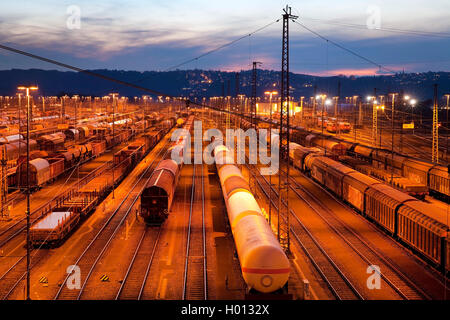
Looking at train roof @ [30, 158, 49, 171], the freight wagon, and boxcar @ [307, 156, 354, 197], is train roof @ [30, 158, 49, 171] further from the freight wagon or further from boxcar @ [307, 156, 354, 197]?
the freight wagon

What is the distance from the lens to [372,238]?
25.6 m

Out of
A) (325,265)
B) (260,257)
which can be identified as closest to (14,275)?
(260,257)

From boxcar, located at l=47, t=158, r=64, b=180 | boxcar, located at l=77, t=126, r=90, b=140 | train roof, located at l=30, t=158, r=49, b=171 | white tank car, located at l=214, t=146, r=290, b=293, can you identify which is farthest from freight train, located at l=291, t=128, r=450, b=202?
boxcar, located at l=77, t=126, r=90, b=140

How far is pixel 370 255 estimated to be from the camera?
22.5 metres

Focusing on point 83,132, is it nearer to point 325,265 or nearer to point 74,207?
point 74,207

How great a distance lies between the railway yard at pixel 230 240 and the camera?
17.9m

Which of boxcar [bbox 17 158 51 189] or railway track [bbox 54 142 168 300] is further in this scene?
boxcar [bbox 17 158 51 189]

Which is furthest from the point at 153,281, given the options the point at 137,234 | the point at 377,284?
the point at 377,284

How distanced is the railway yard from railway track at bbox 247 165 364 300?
65 mm

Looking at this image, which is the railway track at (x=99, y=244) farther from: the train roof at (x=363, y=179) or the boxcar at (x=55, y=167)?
the train roof at (x=363, y=179)

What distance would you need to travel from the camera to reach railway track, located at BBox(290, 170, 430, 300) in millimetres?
17853

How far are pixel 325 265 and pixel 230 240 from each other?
6.62 meters

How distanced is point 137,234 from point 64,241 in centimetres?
451
